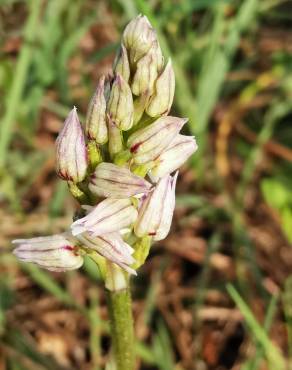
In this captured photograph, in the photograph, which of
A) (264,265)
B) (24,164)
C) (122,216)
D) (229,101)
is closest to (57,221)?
(24,164)

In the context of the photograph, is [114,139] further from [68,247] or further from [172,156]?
[68,247]

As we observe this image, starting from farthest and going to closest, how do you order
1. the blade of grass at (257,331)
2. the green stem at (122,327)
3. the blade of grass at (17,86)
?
the blade of grass at (17,86), the blade of grass at (257,331), the green stem at (122,327)

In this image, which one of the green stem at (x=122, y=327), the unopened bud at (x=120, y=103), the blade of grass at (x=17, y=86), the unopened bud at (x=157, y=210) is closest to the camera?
the unopened bud at (x=120, y=103)

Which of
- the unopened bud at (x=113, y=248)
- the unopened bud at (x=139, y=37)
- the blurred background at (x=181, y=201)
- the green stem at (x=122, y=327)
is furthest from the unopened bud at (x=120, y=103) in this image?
the blurred background at (x=181, y=201)

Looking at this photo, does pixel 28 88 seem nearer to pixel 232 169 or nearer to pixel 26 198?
pixel 26 198

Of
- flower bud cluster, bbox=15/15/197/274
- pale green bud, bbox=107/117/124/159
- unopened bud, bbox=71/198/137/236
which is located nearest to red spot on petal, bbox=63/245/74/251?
flower bud cluster, bbox=15/15/197/274

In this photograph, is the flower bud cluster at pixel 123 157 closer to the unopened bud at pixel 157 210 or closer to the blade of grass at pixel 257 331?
the unopened bud at pixel 157 210

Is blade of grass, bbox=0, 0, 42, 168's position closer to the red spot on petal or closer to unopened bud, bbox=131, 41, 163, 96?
the red spot on petal
